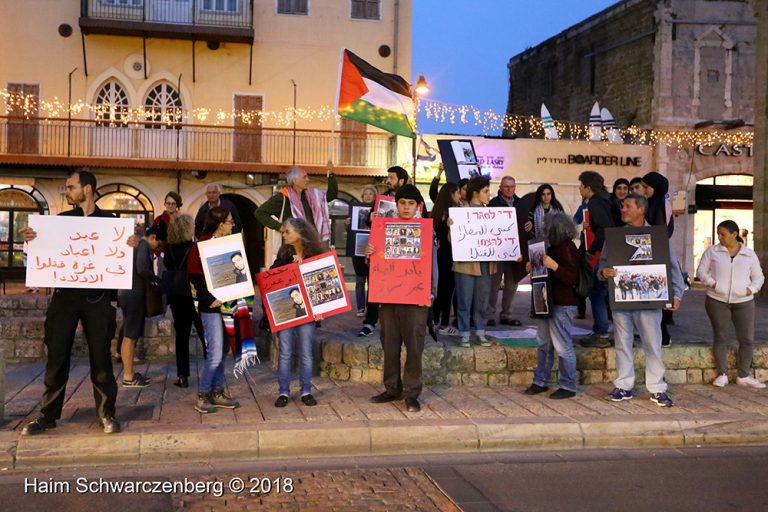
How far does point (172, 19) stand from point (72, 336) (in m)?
19.9

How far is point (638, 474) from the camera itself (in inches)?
225

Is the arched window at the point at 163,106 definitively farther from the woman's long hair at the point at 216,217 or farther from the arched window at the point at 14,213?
the woman's long hair at the point at 216,217

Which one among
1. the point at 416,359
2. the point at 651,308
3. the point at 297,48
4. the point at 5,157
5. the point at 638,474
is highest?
the point at 297,48

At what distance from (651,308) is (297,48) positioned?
19.6m

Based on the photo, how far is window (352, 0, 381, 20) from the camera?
25078 millimetres

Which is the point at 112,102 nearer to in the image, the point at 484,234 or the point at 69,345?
the point at 484,234

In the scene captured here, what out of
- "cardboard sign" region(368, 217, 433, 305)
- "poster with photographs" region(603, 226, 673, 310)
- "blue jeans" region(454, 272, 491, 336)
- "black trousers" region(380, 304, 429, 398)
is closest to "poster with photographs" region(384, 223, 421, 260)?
"cardboard sign" region(368, 217, 433, 305)

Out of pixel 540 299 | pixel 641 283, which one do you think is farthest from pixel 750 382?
pixel 540 299

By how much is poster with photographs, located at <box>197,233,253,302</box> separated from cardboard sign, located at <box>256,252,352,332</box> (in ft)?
1.13

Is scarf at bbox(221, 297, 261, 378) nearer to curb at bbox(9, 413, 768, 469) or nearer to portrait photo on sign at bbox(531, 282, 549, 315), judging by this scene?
curb at bbox(9, 413, 768, 469)

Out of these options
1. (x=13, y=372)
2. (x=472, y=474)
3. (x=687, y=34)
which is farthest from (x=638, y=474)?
(x=687, y=34)

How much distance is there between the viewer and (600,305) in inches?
344

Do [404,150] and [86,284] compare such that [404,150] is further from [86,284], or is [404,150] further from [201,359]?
[86,284]

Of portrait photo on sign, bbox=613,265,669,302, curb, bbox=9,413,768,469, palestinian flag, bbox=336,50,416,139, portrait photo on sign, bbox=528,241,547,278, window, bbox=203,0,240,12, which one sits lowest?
curb, bbox=9,413,768,469
